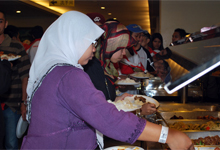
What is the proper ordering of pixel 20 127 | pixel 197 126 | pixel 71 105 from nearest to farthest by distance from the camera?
pixel 71 105 → pixel 197 126 → pixel 20 127

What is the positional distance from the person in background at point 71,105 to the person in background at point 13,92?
4.87 feet

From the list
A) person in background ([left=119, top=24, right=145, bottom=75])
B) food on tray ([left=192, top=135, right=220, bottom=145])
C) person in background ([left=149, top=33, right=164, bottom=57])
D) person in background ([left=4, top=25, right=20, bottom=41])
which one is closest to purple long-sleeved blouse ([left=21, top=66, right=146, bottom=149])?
food on tray ([left=192, top=135, right=220, bottom=145])

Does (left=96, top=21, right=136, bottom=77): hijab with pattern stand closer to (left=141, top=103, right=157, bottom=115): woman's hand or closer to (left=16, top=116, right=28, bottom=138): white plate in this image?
(left=141, top=103, right=157, bottom=115): woman's hand

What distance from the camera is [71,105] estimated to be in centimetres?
91

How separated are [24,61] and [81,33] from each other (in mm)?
1759

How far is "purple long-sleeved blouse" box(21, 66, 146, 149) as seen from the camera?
34.6 inches

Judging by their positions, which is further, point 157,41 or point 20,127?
point 157,41

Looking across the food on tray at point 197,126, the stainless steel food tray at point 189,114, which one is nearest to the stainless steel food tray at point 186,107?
the stainless steel food tray at point 189,114

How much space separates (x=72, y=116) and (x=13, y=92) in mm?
1749

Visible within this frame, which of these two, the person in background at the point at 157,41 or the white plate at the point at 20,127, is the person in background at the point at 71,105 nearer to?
the white plate at the point at 20,127

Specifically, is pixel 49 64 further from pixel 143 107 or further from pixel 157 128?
pixel 143 107

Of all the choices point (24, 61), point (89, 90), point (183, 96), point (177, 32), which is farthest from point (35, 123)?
point (177, 32)

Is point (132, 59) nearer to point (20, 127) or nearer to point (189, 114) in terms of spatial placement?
point (189, 114)

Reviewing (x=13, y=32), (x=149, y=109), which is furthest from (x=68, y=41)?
(x=13, y=32)
